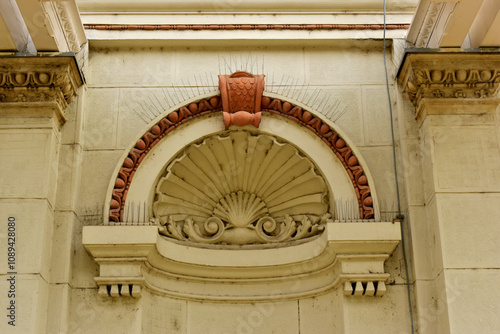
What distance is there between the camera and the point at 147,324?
5531 mm

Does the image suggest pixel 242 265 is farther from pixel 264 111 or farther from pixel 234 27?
pixel 234 27

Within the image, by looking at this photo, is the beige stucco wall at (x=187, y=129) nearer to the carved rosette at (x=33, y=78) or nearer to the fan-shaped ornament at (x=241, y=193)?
the carved rosette at (x=33, y=78)

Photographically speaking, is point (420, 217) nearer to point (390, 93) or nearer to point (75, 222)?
point (390, 93)

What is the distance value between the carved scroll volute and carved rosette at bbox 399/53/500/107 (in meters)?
1.19

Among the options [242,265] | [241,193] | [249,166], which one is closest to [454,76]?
[249,166]

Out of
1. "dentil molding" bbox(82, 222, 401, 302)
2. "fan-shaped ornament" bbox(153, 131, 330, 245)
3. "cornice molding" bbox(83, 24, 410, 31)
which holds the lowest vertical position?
"dentil molding" bbox(82, 222, 401, 302)

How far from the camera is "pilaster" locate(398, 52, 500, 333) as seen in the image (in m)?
5.10

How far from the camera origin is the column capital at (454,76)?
5.59 m

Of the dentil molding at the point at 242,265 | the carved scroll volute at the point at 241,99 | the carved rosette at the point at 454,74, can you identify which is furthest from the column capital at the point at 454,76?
the carved scroll volute at the point at 241,99

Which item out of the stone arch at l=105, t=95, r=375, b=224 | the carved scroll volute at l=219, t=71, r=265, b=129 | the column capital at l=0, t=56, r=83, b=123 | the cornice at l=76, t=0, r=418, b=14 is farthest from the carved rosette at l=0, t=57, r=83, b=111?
the carved scroll volute at l=219, t=71, r=265, b=129

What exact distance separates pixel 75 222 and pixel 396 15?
312 cm

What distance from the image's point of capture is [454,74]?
5609 mm

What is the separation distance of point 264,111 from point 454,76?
1.49 meters

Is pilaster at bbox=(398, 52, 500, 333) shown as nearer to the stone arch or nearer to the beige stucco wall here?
the beige stucco wall
